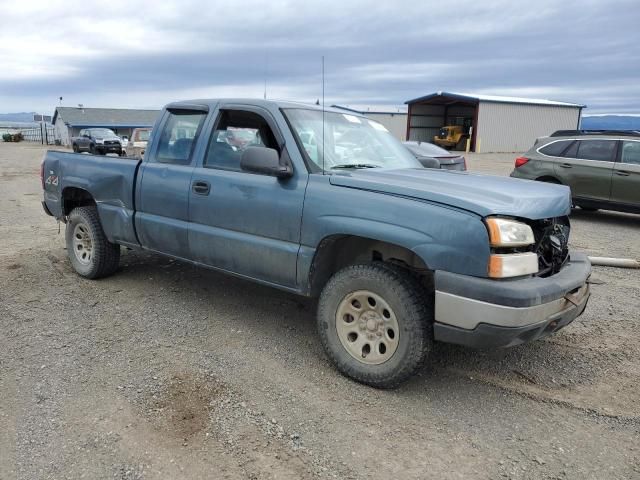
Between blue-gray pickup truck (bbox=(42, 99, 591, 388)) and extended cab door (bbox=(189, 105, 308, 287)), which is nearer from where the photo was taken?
blue-gray pickup truck (bbox=(42, 99, 591, 388))

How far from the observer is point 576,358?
167 inches

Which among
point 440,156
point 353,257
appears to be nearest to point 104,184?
point 353,257

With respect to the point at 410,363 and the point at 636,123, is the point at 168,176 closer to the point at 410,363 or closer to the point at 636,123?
the point at 410,363

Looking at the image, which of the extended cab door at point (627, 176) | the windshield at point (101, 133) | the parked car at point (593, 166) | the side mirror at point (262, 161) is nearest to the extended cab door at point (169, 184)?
the side mirror at point (262, 161)

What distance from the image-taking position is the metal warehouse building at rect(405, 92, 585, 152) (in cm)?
4009

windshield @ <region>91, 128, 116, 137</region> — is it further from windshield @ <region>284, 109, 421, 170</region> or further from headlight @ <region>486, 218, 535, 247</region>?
headlight @ <region>486, 218, 535, 247</region>

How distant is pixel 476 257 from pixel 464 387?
1100 mm

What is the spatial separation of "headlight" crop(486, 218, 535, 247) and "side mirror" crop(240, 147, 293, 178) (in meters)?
1.53

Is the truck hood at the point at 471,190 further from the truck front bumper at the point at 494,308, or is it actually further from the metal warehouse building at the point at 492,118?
the metal warehouse building at the point at 492,118

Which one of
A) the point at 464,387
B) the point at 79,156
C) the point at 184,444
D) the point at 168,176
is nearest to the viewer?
the point at 184,444

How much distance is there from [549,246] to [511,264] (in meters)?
0.65

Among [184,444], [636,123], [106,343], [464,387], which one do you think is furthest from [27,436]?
[636,123]

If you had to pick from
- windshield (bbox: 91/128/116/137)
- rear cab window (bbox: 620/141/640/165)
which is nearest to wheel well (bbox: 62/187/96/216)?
rear cab window (bbox: 620/141/640/165)

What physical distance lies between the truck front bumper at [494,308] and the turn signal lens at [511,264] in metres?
0.05
